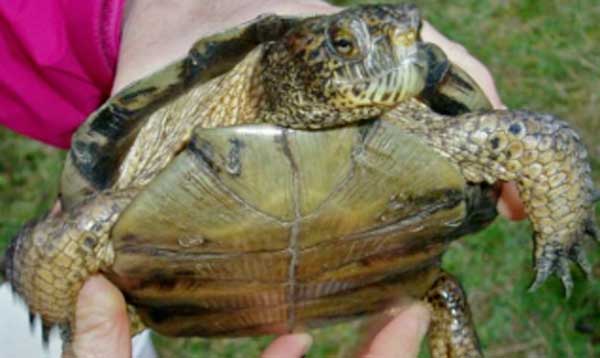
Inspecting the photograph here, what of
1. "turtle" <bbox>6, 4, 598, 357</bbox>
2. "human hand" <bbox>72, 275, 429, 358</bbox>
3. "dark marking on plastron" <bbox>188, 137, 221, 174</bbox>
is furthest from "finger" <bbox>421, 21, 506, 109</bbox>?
"dark marking on plastron" <bbox>188, 137, 221, 174</bbox>

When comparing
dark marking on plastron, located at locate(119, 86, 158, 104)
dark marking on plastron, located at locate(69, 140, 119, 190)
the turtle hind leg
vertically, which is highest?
dark marking on plastron, located at locate(119, 86, 158, 104)

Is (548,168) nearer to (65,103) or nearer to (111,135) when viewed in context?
(111,135)

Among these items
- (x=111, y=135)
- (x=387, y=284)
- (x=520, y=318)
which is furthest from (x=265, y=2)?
(x=520, y=318)

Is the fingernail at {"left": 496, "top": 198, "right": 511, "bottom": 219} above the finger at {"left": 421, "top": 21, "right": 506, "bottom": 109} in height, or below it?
below

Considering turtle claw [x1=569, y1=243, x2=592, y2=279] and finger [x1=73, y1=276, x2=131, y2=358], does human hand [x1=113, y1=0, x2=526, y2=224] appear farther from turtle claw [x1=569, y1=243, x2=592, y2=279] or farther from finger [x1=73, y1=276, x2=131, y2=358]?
finger [x1=73, y1=276, x2=131, y2=358]

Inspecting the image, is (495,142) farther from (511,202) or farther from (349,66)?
(349,66)
